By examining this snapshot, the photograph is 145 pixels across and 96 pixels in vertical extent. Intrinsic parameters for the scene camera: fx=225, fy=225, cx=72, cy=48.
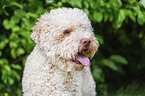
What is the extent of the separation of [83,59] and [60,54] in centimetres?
22

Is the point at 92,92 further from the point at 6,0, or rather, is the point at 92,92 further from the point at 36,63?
the point at 6,0

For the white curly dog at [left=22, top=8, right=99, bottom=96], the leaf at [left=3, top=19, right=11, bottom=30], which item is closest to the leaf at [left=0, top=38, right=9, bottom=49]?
the leaf at [left=3, top=19, right=11, bottom=30]

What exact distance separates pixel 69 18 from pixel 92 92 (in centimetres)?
94

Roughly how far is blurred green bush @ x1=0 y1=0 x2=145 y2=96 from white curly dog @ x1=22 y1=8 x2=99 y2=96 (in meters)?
0.72

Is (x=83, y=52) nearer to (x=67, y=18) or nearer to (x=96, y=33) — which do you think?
(x=67, y=18)

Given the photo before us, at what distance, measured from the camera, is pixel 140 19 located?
10.8ft

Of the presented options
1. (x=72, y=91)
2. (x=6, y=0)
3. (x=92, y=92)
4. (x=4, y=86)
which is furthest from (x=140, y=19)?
(x=4, y=86)

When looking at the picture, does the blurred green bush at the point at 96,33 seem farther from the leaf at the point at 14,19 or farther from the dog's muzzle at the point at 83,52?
the dog's muzzle at the point at 83,52

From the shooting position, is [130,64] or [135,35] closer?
[135,35]

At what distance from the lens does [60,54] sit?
2.11 metres

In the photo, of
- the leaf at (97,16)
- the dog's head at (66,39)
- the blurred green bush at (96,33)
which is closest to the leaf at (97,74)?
the blurred green bush at (96,33)

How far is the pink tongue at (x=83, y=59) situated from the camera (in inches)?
80.5

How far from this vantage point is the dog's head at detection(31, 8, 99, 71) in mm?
2051

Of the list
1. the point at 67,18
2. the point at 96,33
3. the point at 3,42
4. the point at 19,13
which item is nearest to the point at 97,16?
the point at 96,33
